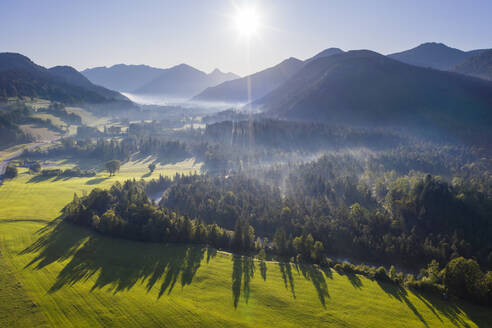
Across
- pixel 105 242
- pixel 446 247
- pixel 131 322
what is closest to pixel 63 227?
pixel 105 242

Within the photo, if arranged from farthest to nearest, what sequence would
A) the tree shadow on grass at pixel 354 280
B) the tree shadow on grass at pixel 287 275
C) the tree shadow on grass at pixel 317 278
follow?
the tree shadow on grass at pixel 354 280 < the tree shadow on grass at pixel 287 275 < the tree shadow on grass at pixel 317 278

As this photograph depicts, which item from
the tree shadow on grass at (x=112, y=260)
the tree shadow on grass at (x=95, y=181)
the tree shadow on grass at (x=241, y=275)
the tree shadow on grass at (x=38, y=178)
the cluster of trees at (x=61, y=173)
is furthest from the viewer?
the cluster of trees at (x=61, y=173)

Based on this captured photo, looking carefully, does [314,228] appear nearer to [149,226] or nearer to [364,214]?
[364,214]

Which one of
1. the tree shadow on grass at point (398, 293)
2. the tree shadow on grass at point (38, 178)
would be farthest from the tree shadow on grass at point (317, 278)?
the tree shadow on grass at point (38, 178)

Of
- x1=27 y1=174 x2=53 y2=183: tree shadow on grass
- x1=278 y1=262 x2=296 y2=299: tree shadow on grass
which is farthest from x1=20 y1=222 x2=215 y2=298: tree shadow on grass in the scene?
x1=27 y1=174 x2=53 y2=183: tree shadow on grass

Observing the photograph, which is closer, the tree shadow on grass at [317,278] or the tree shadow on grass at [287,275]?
the tree shadow on grass at [317,278]

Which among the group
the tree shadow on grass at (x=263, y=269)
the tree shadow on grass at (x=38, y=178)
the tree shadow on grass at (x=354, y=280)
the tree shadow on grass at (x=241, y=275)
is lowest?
the tree shadow on grass at (x=354, y=280)

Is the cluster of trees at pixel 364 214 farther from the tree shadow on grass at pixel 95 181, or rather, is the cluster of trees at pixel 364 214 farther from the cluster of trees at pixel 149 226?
the tree shadow on grass at pixel 95 181
